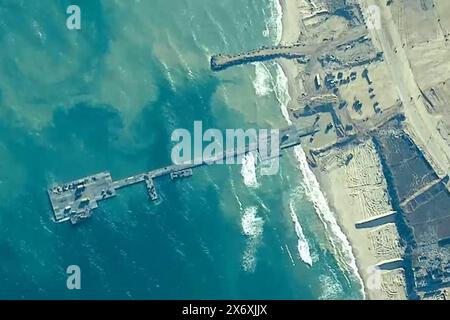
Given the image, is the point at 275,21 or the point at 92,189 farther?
the point at 275,21

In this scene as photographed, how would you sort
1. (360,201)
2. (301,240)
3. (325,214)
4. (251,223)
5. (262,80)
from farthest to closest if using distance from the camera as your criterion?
(360,201), (325,214), (262,80), (301,240), (251,223)

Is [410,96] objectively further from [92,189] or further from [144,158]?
[92,189]

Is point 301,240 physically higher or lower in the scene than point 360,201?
lower

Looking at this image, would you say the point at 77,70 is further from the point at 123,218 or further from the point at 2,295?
the point at 2,295

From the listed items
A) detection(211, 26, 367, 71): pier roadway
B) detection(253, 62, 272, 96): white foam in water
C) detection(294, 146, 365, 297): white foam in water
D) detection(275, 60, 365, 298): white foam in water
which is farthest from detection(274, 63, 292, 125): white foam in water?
detection(294, 146, 365, 297): white foam in water

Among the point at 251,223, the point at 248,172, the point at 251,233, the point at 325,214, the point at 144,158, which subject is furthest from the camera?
the point at 325,214

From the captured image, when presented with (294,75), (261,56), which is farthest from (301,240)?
(261,56)
